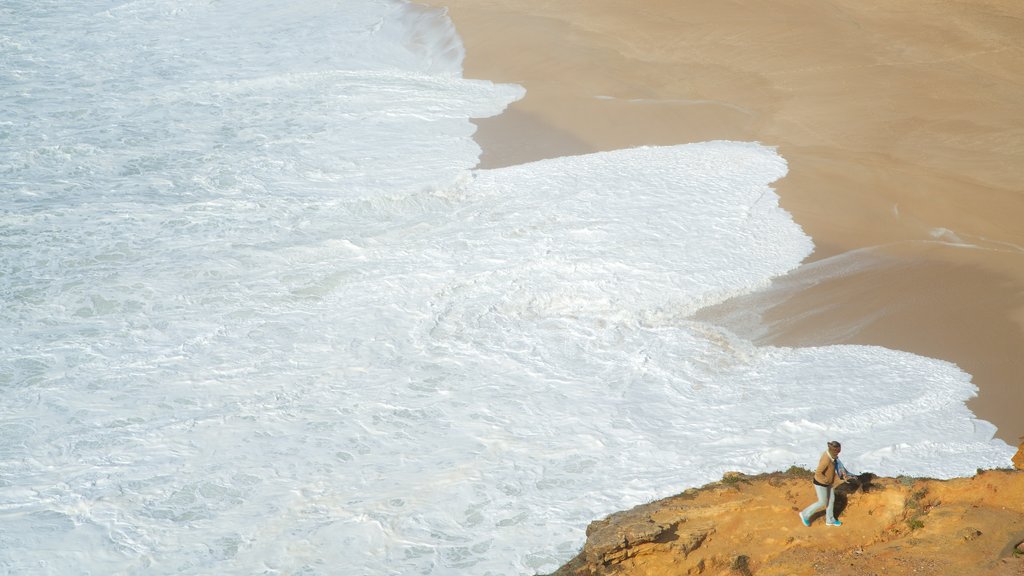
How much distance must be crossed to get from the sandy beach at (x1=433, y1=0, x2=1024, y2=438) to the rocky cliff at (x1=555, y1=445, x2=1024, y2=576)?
3872 millimetres

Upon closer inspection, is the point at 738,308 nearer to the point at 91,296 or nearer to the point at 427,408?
the point at 427,408

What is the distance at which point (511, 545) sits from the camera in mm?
8305

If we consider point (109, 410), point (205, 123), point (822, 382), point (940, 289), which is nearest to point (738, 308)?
point (822, 382)

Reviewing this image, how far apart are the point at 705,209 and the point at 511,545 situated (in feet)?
24.7

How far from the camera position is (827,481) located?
6.09m

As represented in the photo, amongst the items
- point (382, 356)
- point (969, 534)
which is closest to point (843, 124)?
point (382, 356)

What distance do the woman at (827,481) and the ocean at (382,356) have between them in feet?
8.60

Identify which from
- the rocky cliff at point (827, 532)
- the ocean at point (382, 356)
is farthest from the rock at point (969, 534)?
the ocean at point (382, 356)

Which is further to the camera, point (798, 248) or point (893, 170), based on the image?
point (893, 170)

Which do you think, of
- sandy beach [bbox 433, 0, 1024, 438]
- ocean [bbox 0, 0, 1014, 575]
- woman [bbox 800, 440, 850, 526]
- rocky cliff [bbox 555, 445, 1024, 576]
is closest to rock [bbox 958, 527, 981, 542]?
rocky cliff [bbox 555, 445, 1024, 576]

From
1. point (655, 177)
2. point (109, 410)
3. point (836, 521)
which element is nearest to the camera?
point (836, 521)

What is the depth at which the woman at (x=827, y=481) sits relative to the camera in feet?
19.9

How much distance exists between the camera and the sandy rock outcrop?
579 cm

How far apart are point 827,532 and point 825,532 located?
0.5 inches
